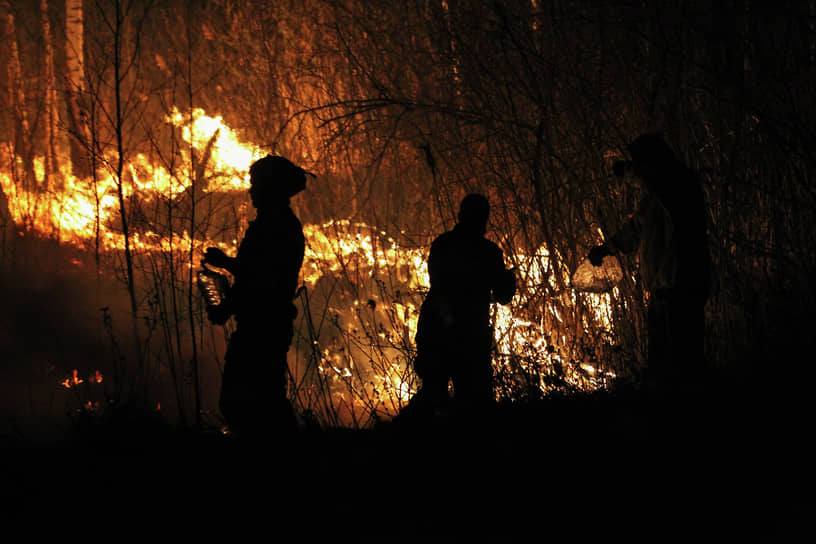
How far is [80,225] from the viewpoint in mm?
→ 8750

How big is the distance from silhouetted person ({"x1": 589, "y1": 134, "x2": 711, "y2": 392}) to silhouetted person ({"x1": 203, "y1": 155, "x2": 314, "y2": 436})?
1.55 m

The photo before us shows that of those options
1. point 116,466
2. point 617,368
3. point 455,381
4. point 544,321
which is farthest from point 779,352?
point 116,466

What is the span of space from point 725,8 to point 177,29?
1060 centimetres

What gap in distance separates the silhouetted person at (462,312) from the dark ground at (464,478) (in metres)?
0.25

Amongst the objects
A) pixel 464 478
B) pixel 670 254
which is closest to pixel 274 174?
pixel 464 478

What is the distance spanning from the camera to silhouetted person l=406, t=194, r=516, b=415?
122 inches

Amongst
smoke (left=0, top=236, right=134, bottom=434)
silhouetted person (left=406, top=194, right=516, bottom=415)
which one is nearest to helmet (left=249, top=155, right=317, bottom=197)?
silhouetted person (left=406, top=194, right=516, bottom=415)

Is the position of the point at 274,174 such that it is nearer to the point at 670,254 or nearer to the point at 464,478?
the point at 464,478

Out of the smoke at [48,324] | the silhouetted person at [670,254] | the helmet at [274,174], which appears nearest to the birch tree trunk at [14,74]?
the smoke at [48,324]

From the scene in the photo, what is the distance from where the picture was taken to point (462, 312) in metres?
3.14

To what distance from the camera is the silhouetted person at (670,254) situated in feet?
8.93

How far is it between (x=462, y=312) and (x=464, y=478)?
935mm

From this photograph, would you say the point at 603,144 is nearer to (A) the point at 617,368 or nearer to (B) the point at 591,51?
Answer: (B) the point at 591,51

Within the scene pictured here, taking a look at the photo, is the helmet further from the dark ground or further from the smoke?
the smoke
